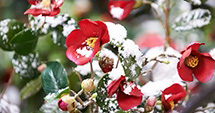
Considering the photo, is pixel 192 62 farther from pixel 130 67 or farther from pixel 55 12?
pixel 55 12

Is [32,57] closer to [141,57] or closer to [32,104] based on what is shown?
[32,104]

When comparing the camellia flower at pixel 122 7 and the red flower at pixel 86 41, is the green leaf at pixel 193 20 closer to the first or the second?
the camellia flower at pixel 122 7

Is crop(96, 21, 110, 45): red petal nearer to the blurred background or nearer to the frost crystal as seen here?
the frost crystal

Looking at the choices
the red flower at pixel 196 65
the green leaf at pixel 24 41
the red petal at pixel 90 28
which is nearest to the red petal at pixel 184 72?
the red flower at pixel 196 65

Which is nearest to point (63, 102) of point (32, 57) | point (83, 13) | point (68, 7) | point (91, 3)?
point (32, 57)

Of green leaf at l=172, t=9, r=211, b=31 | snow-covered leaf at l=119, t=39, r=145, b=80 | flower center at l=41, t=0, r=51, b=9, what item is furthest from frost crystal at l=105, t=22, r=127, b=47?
A: green leaf at l=172, t=9, r=211, b=31

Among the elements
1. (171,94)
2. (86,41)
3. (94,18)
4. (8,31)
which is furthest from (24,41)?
(94,18)
